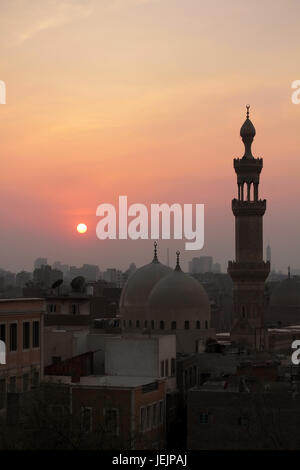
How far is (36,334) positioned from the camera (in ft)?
92.3

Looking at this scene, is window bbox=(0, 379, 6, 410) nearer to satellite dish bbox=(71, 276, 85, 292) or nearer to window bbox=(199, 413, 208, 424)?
window bbox=(199, 413, 208, 424)

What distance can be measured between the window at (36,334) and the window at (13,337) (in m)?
1.05

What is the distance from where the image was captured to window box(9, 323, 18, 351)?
87.2ft

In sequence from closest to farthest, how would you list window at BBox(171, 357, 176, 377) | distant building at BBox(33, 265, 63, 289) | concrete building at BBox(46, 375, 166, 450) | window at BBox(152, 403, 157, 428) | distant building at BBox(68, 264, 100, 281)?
concrete building at BBox(46, 375, 166, 450) < window at BBox(152, 403, 157, 428) < window at BBox(171, 357, 176, 377) < distant building at BBox(33, 265, 63, 289) < distant building at BBox(68, 264, 100, 281)

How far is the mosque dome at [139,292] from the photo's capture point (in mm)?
40875

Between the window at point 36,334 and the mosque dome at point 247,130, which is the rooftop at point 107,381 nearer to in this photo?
the window at point 36,334

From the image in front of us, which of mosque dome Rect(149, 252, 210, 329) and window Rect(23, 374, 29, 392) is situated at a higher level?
mosque dome Rect(149, 252, 210, 329)

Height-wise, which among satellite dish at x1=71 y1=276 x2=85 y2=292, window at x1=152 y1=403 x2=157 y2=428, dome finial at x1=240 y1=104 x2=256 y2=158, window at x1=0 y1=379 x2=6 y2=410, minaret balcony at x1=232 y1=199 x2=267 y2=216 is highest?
dome finial at x1=240 y1=104 x2=256 y2=158

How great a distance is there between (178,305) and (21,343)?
11.5 meters

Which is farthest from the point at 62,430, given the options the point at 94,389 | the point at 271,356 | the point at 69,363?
the point at 271,356

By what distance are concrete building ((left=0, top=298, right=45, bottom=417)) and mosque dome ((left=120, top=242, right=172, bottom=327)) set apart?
1250cm

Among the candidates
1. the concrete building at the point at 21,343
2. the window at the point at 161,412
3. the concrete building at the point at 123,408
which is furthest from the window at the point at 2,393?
the window at the point at 161,412

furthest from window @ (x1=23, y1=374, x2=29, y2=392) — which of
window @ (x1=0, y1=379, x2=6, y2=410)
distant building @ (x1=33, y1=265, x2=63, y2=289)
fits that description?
distant building @ (x1=33, y1=265, x2=63, y2=289)
